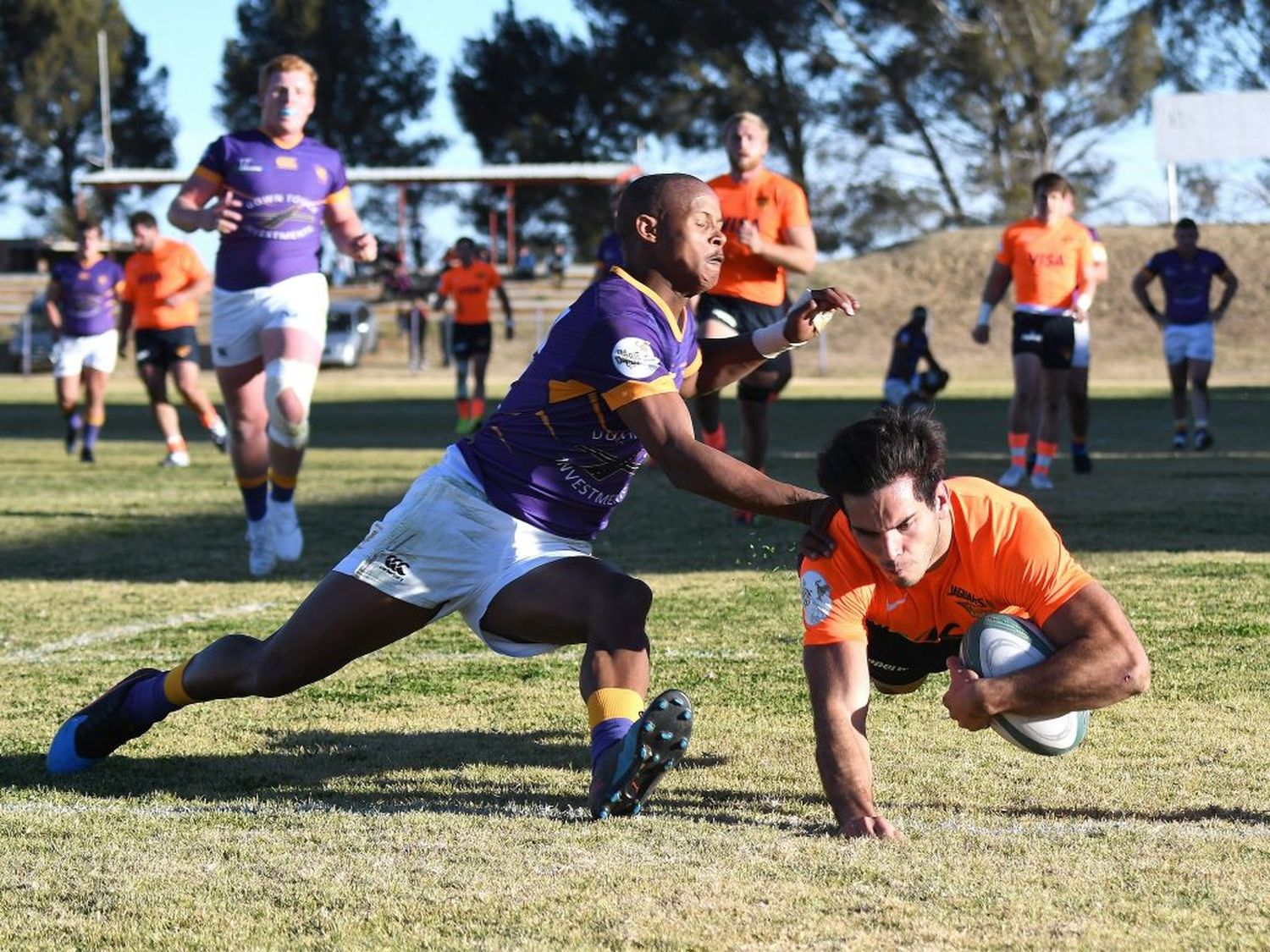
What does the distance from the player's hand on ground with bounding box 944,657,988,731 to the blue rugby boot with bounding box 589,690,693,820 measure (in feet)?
1.79

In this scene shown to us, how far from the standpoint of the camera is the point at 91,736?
4.48m

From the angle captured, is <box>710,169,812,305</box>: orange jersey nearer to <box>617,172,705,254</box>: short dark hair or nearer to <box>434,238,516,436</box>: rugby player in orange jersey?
<box>617,172,705,254</box>: short dark hair

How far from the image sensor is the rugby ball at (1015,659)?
3830 millimetres

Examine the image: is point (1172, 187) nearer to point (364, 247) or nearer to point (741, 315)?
point (741, 315)

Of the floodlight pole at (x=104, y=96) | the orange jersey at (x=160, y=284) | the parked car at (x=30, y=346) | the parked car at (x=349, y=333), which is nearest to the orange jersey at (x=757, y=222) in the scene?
the orange jersey at (x=160, y=284)

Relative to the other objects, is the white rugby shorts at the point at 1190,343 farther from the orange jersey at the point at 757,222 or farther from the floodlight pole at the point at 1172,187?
the floodlight pole at the point at 1172,187

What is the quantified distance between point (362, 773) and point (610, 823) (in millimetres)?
817

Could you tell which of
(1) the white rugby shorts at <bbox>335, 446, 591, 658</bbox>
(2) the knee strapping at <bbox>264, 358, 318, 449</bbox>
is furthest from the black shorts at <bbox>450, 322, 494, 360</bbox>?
(1) the white rugby shorts at <bbox>335, 446, 591, 658</bbox>

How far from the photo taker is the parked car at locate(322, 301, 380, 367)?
42.2 meters

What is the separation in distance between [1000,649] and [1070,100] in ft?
175

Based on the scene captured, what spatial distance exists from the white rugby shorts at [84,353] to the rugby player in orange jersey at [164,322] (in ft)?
4.41

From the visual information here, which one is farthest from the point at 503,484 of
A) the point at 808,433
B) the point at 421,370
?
the point at 421,370

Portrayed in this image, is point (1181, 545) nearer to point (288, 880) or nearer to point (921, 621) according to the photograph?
point (921, 621)

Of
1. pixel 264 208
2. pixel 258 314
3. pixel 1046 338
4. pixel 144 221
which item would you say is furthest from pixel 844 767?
pixel 144 221
